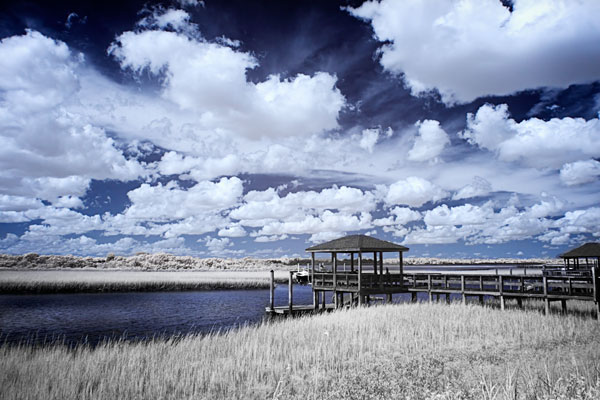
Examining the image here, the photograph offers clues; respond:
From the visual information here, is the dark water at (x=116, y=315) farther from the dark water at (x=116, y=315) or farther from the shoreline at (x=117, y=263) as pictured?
the shoreline at (x=117, y=263)

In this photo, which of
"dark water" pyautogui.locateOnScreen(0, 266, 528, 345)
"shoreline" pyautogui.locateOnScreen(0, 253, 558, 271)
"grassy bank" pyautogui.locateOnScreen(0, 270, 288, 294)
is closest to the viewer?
"dark water" pyautogui.locateOnScreen(0, 266, 528, 345)

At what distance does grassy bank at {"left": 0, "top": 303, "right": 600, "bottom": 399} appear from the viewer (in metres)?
8.59

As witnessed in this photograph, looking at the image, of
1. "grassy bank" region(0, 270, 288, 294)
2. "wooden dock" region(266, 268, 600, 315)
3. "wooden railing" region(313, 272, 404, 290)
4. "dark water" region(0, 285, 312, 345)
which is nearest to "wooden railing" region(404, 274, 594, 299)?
"wooden dock" region(266, 268, 600, 315)

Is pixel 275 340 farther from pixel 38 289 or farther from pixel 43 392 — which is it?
pixel 38 289

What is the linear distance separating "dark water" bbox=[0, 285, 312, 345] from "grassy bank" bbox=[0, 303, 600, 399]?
445 cm

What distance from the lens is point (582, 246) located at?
1409 inches

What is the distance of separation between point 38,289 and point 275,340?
37.6 metres

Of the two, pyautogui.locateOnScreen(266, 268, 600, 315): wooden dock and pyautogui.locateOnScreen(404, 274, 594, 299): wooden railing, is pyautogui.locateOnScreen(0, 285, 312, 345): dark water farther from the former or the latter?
pyautogui.locateOnScreen(404, 274, 594, 299): wooden railing

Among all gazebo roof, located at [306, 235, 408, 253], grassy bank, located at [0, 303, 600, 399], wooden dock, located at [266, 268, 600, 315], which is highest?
gazebo roof, located at [306, 235, 408, 253]

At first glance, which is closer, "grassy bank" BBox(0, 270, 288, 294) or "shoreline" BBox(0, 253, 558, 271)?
"grassy bank" BBox(0, 270, 288, 294)

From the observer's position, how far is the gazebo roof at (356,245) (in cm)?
2528

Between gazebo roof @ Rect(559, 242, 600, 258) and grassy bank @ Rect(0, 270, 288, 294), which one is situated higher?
gazebo roof @ Rect(559, 242, 600, 258)

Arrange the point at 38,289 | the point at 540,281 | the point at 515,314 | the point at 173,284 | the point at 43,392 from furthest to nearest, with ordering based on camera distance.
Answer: the point at 173,284, the point at 38,289, the point at 540,281, the point at 515,314, the point at 43,392

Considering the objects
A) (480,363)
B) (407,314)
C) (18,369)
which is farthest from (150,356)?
(407,314)
